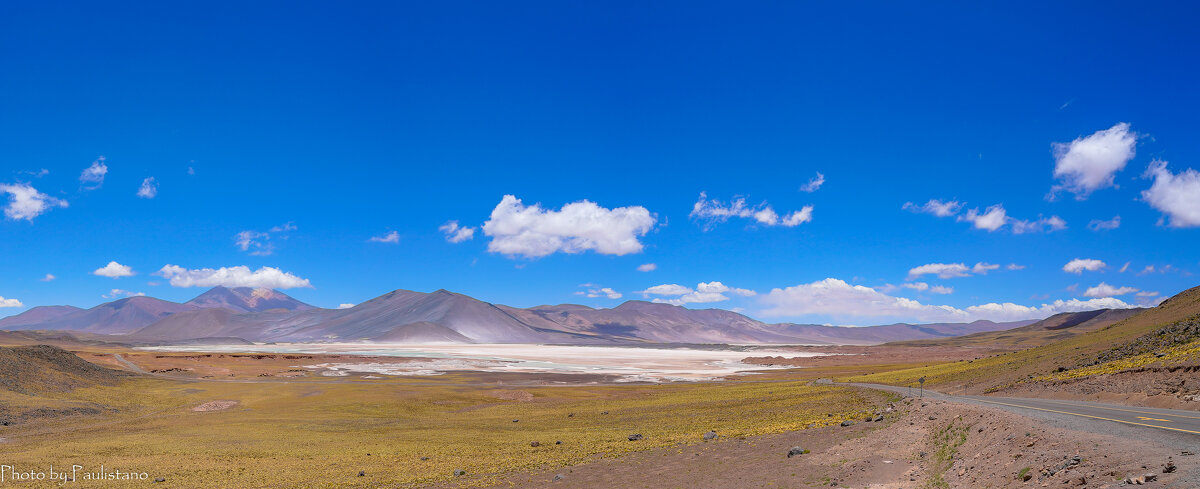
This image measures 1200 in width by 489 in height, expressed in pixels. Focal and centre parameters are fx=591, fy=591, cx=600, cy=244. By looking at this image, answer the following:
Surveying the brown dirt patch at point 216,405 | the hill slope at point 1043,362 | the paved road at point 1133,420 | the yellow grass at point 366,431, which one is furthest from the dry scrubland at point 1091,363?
the brown dirt patch at point 216,405

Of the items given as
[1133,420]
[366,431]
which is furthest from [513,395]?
[1133,420]

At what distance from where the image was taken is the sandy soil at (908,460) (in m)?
15.4

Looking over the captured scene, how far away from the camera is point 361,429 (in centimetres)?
4172

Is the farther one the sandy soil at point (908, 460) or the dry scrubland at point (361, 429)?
the dry scrubland at point (361, 429)

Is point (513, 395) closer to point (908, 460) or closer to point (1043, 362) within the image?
point (908, 460)

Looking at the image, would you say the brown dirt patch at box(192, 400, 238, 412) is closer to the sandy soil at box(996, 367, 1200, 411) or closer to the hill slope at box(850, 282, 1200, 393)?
the sandy soil at box(996, 367, 1200, 411)

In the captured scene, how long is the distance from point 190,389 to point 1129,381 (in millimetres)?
86265

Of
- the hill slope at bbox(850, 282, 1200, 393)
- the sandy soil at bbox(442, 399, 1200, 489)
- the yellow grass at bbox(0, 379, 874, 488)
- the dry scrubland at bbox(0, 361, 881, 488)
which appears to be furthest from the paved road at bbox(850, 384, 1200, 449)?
the hill slope at bbox(850, 282, 1200, 393)

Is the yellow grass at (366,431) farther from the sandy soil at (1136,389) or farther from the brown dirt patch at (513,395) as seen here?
the sandy soil at (1136,389)

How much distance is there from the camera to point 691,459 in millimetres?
28172

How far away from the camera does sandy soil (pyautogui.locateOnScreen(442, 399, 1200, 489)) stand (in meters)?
15.4

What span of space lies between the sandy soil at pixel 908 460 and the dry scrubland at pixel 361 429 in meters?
2.99

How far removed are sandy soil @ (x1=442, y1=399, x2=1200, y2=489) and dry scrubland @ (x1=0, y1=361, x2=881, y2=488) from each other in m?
2.99

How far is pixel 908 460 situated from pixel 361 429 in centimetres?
3458
